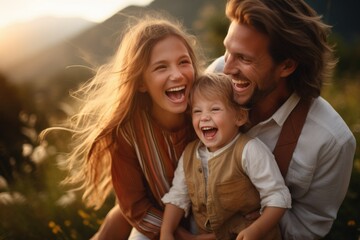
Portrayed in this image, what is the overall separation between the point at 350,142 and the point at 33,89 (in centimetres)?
589

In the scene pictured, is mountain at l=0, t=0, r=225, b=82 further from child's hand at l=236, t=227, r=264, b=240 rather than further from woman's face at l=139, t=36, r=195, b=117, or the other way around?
child's hand at l=236, t=227, r=264, b=240

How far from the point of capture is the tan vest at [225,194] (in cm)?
299

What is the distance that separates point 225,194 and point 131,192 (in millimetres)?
797

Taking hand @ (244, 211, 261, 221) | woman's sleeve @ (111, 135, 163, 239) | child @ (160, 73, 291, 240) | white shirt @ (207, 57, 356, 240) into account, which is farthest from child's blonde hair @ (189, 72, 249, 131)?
woman's sleeve @ (111, 135, 163, 239)

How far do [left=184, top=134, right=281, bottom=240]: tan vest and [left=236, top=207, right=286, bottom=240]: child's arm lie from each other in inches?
6.8

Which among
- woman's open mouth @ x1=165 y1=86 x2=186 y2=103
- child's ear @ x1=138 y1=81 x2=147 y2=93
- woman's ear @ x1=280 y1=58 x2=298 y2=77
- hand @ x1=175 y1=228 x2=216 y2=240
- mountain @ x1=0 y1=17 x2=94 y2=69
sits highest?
mountain @ x1=0 y1=17 x2=94 y2=69

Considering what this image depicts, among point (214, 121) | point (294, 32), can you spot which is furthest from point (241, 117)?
point (294, 32)

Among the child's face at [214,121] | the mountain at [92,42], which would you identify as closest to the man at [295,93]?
A: the child's face at [214,121]

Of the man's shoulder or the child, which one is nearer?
the child

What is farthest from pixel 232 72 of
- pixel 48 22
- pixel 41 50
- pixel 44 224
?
pixel 41 50

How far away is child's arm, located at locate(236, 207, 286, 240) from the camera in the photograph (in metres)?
2.85

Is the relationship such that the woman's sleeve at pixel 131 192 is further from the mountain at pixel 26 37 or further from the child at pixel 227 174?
the mountain at pixel 26 37

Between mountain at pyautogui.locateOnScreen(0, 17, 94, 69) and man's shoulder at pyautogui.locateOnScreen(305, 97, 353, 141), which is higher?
mountain at pyautogui.locateOnScreen(0, 17, 94, 69)

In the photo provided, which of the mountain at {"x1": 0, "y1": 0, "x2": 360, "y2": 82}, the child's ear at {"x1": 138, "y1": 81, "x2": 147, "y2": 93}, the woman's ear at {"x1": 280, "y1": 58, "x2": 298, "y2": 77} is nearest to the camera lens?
the woman's ear at {"x1": 280, "y1": 58, "x2": 298, "y2": 77}
